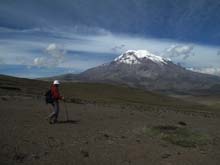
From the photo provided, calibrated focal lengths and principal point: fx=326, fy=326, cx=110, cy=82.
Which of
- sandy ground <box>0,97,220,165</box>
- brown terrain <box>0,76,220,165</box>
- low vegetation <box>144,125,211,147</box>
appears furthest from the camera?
low vegetation <box>144,125,211,147</box>

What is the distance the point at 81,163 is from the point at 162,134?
7800 millimetres

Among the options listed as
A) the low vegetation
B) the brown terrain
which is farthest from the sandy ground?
the low vegetation

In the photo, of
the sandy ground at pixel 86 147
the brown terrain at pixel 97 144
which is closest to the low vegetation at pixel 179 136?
the brown terrain at pixel 97 144

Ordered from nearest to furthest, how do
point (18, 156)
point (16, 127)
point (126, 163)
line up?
point (18, 156) < point (126, 163) < point (16, 127)

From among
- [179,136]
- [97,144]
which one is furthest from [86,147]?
[179,136]

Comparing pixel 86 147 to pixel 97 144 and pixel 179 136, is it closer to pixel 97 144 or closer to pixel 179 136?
pixel 97 144

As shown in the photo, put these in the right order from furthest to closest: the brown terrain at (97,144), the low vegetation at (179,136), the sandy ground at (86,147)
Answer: the low vegetation at (179,136) → the brown terrain at (97,144) → the sandy ground at (86,147)

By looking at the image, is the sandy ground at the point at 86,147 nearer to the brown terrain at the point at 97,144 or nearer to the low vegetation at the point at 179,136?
the brown terrain at the point at 97,144

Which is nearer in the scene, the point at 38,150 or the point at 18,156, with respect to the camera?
the point at 18,156

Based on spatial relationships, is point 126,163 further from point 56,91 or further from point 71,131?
point 56,91

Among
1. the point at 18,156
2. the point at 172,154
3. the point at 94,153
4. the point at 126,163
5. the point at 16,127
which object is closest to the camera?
the point at 18,156

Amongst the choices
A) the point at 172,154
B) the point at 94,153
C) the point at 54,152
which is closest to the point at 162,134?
the point at 172,154

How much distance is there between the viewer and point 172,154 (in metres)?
14.3

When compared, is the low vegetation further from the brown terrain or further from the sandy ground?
the sandy ground
